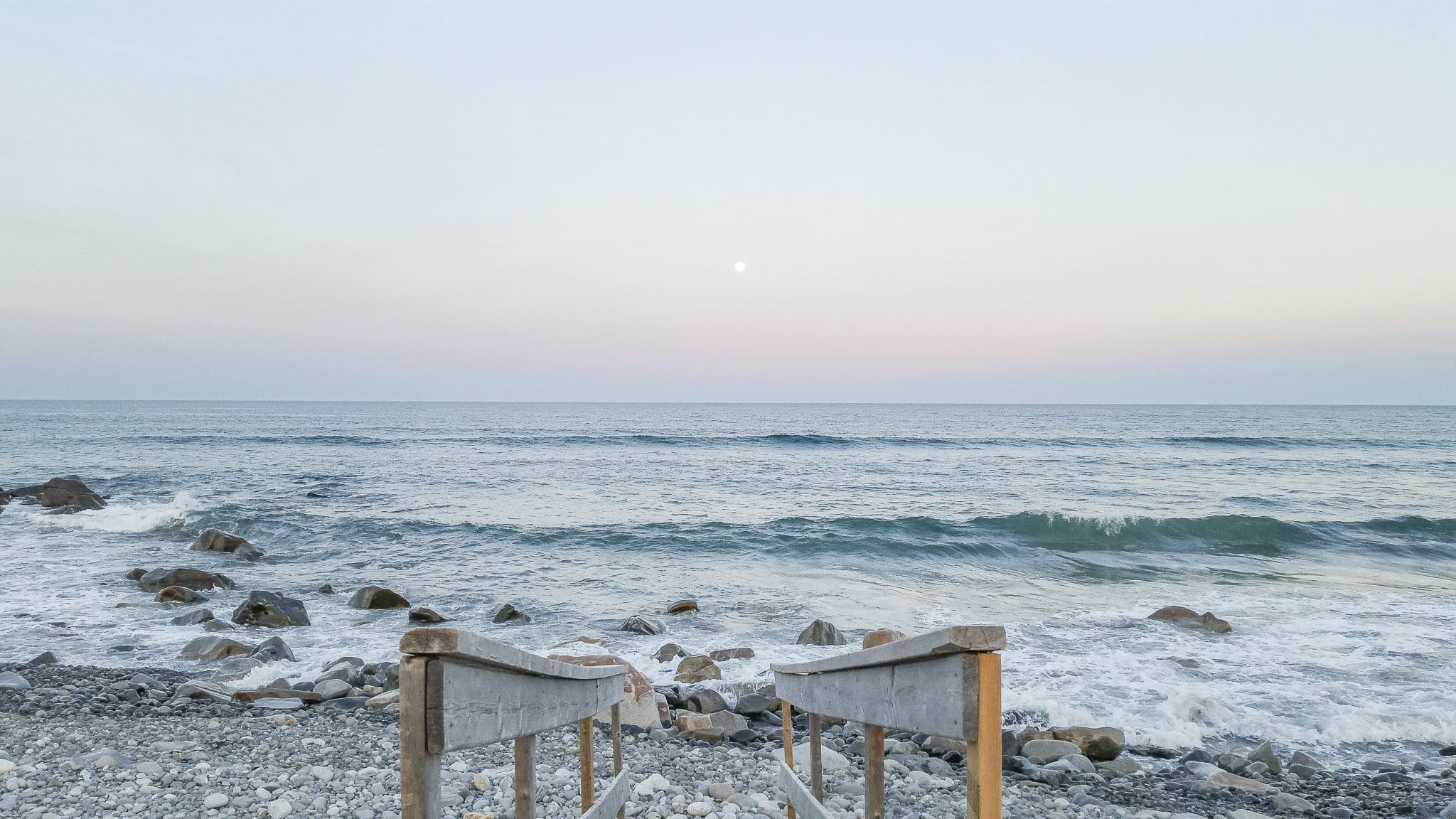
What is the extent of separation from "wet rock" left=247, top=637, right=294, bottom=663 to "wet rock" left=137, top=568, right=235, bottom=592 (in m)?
4.72

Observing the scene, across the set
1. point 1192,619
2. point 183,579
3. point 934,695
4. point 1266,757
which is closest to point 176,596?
point 183,579

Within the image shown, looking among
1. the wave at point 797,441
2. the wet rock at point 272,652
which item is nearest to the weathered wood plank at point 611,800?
the wet rock at point 272,652

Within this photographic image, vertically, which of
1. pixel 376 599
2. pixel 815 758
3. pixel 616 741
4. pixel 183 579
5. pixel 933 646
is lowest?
pixel 376 599

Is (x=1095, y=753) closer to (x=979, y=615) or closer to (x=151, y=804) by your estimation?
(x=979, y=615)

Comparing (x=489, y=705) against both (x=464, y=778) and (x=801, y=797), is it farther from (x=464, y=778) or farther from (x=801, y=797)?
(x=464, y=778)

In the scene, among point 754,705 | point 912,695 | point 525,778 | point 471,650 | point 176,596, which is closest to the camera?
point 471,650

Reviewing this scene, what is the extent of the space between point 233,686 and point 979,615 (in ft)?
33.8

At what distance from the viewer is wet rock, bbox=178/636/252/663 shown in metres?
9.64

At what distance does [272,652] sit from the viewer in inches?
383

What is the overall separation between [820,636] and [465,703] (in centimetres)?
956

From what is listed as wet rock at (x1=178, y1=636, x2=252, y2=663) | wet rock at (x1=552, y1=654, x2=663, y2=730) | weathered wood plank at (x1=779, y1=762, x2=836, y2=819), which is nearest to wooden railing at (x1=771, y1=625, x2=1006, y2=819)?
weathered wood plank at (x1=779, y1=762, x2=836, y2=819)

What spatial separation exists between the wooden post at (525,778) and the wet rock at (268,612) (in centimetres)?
1053

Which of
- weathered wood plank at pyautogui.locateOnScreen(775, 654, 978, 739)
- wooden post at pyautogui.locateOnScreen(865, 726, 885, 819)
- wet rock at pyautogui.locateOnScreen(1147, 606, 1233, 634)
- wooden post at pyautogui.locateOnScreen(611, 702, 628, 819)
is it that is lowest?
wet rock at pyautogui.locateOnScreen(1147, 606, 1233, 634)

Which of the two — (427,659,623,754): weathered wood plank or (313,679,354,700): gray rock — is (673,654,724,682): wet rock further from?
(427,659,623,754): weathered wood plank
